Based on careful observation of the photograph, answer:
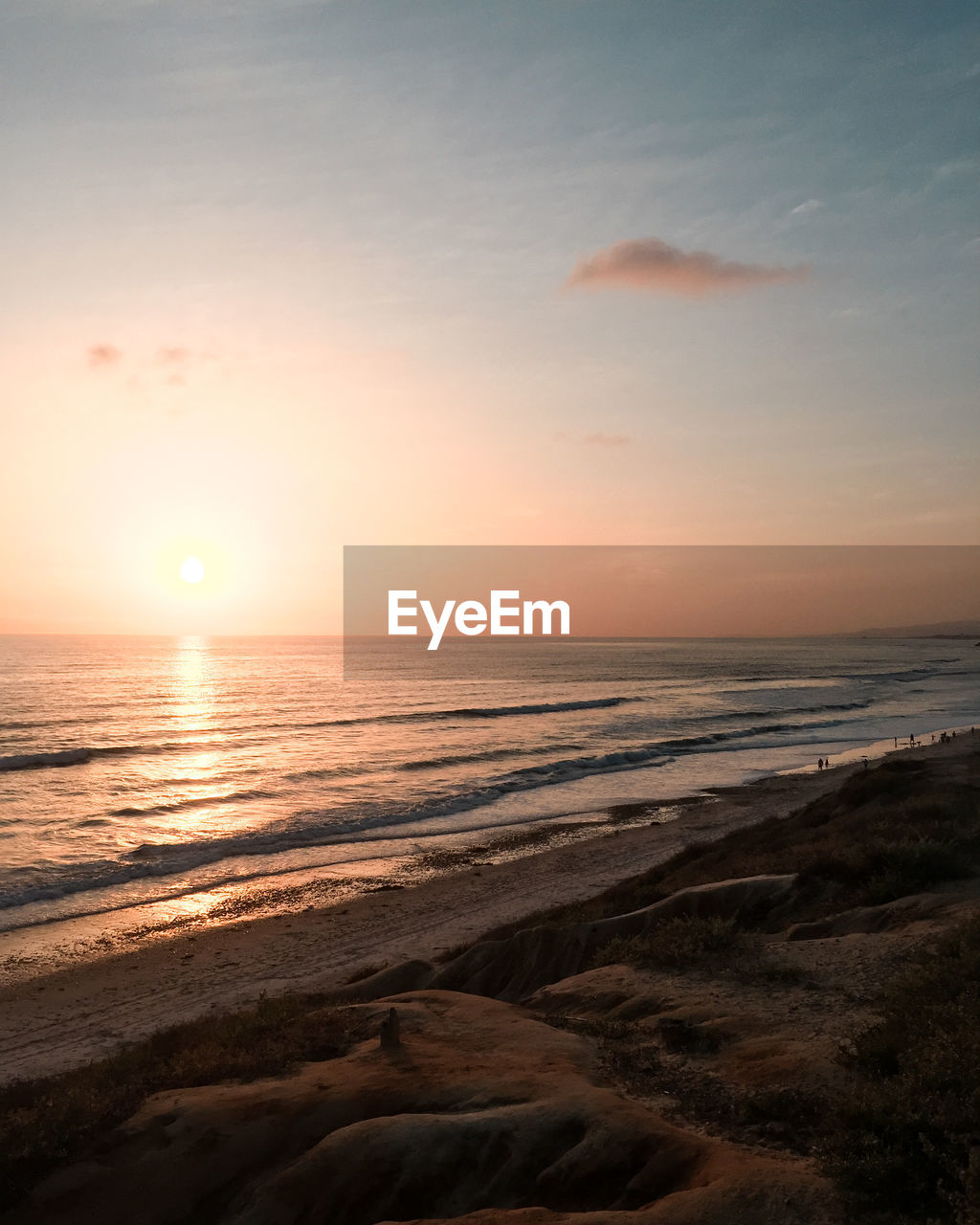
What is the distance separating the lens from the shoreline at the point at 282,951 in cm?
1354

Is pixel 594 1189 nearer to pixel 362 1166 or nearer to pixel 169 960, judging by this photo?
pixel 362 1166

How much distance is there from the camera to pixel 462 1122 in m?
6.74

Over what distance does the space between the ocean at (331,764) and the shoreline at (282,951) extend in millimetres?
2994

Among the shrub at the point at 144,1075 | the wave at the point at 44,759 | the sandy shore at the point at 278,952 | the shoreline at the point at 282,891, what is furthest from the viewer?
the wave at the point at 44,759

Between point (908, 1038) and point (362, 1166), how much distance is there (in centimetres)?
444

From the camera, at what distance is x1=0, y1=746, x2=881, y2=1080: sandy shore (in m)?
13.5

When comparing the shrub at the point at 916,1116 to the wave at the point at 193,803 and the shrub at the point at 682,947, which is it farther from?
the wave at the point at 193,803

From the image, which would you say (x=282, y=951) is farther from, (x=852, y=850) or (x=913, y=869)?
(x=913, y=869)

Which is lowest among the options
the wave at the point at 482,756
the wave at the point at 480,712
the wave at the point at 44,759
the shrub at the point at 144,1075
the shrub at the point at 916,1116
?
the wave at the point at 480,712

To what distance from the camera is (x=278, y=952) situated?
1703 centimetres

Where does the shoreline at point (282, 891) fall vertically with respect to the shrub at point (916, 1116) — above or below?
below

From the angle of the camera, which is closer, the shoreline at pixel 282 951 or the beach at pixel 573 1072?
the beach at pixel 573 1072

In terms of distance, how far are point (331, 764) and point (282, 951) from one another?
76.7 ft

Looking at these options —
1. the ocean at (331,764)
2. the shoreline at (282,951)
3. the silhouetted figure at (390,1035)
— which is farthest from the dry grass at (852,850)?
the ocean at (331,764)
